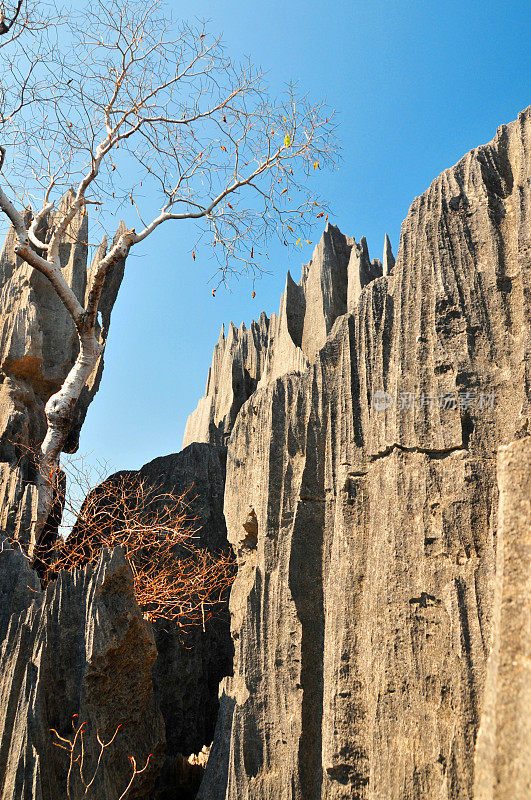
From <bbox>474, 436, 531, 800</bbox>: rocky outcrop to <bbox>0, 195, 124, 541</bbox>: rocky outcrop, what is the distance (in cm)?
667

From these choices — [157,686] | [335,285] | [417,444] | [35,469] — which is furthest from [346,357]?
[35,469]

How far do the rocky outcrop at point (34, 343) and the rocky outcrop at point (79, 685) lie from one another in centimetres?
306

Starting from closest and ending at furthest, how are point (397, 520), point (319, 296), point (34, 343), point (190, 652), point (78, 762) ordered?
point (397, 520) < point (78, 762) < point (319, 296) < point (190, 652) < point (34, 343)

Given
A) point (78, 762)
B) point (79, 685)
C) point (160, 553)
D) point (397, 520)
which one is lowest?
point (78, 762)

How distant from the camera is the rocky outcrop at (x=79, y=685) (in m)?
4.77

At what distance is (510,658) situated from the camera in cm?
225

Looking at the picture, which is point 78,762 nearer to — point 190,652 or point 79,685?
point 79,685

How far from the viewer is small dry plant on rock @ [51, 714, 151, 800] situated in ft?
15.6

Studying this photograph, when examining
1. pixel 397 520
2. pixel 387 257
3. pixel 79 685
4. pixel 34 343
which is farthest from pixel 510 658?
pixel 34 343

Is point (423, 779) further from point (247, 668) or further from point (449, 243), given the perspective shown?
point (449, 243)

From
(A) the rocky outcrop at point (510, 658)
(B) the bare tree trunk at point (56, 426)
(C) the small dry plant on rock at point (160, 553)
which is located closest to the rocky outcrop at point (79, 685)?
(C) the small dry plant on rock at point (160, 553)

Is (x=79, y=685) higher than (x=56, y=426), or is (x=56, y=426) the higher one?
(x=56, y=426)

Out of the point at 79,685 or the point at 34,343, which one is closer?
the point at 79,685

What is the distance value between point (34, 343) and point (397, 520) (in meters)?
6.71
